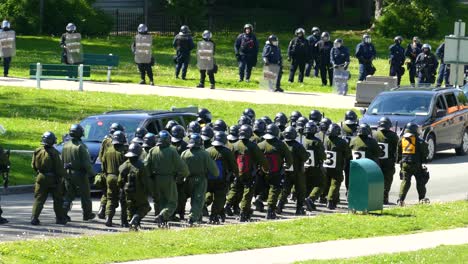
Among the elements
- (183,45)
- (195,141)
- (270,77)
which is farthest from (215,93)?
(195,141)

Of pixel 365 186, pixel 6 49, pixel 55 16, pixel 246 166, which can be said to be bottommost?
pixel 365 186

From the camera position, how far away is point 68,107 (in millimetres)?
37312

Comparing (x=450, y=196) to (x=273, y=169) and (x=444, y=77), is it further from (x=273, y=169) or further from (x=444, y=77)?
(x=444, y=77)

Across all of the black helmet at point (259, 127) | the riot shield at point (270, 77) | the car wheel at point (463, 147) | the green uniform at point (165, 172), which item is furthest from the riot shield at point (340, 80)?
the green uniform at point (165, 172)

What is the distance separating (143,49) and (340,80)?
5.99m

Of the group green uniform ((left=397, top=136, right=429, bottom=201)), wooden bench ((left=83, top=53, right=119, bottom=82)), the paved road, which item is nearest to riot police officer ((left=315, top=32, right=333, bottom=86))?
wooden bench ((left=83, top=53, right=119, bottom=82))

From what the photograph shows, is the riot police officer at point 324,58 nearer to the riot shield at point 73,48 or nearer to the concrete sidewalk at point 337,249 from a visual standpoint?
the riot shield at point 73,48

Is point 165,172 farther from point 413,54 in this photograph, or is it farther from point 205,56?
point 413,54

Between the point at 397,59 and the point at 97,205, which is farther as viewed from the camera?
the point at 397,59

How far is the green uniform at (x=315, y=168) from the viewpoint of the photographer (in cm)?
2470

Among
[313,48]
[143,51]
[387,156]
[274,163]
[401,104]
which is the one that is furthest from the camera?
[313,48]

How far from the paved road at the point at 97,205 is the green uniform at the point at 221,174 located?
1.77 ft

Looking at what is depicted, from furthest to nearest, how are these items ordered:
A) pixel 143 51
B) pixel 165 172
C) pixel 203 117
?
pixel 143 51 < pixel 203 117 < pixel 165 172

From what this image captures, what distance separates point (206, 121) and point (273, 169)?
4.61m
